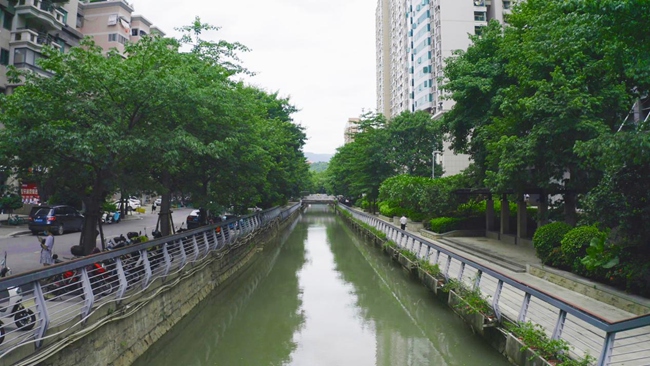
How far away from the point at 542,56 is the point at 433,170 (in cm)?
2110

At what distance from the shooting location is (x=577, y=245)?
413 inches

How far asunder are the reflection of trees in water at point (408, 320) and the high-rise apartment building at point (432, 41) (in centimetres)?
2569

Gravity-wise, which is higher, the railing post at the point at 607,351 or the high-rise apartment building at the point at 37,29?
the high-rise apartment building at the point at 37,29

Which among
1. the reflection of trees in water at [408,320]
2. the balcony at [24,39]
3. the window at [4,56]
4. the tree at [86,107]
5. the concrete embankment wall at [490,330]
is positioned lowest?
the reflection of trees in water at [408,320]

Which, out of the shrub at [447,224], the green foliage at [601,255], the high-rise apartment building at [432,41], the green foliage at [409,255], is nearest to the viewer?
the green foliage at [601,255]

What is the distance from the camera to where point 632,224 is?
7.97 meters

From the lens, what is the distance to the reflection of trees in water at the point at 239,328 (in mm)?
8123

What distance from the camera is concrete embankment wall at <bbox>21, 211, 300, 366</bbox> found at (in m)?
5.51

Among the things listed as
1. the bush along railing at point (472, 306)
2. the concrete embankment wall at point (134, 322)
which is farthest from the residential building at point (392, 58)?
the concrete embankment wall at point (134, 322)

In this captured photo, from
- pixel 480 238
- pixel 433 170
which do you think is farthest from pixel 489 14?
pixel 480 238

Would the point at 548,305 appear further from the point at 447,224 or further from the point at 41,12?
the point at 41,12

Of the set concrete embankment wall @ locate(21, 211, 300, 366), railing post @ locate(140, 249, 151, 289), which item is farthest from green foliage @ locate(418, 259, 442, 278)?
railing post @ locate(140, 249, 151, 289)

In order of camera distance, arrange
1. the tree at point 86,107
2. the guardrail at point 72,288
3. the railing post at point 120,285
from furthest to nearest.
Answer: the tree at point 86,107 → the railing post at point 120,285 → the guardrail at point 72,288

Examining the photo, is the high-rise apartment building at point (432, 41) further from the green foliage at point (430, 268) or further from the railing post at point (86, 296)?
the railing post at point (86, 296)
